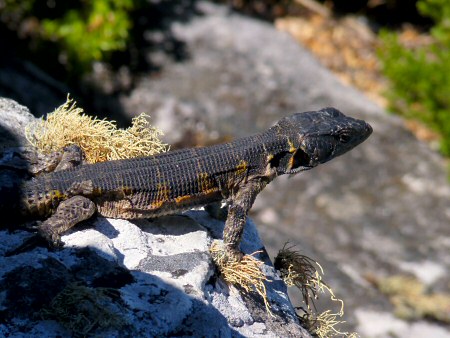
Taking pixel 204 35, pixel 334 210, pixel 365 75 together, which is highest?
pixel 365 75

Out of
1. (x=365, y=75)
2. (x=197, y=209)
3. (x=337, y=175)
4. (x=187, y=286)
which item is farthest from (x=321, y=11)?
(x=187, y=286)

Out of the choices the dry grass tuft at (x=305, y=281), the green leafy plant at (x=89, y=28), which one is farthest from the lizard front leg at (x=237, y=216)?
the green leafy plant at (x=89, y=28)

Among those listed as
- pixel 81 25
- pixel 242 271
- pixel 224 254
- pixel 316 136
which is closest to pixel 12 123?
pixel 224 254

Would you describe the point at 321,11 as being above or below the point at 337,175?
above

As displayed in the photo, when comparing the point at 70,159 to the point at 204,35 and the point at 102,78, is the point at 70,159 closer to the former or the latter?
the point at 102,78

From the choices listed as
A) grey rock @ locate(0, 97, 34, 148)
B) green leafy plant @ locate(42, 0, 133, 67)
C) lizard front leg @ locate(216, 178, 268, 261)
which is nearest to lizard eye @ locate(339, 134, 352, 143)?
lizard front leg @ locate(216, 178, 268, 261)

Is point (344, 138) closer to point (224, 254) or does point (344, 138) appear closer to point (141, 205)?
point (224, 254)

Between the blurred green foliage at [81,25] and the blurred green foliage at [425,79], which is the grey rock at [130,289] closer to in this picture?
the blurred green foliage at [81,25]

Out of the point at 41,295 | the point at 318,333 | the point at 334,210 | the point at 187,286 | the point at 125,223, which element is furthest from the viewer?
the point at 334,210
